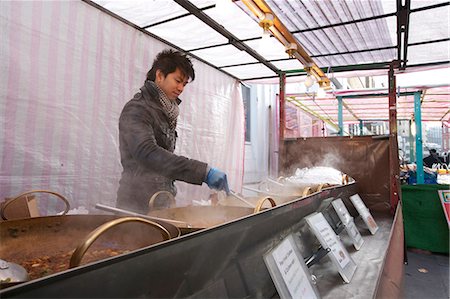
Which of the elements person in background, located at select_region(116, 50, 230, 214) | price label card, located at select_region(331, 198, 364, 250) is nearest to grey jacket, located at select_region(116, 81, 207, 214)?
person in background, located at select_region(116, 50, 230, 214)

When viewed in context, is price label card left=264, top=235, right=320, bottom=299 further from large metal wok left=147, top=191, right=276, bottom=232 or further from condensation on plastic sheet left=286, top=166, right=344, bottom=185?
condensation on plastic sheet left=286, top=166, right=344, bottom=185

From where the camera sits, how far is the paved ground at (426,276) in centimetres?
347

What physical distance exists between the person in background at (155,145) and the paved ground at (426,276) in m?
3.10

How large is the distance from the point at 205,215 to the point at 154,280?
1.08 meters

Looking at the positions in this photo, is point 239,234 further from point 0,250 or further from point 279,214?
point 0,250

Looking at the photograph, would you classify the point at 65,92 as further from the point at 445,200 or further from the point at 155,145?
the point at 445,200

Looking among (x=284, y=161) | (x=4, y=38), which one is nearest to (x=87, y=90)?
(x=4, y=38)

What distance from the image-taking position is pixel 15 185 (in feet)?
7.49

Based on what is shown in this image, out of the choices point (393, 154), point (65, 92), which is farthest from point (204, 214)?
point (393, 154)

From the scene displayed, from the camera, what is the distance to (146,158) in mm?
2111

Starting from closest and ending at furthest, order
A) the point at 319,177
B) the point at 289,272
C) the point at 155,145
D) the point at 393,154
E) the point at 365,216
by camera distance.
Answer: the point at 289,272 < the point at 155,145 < the point at 365,216 < the point at 319,177 < the point at 393,154

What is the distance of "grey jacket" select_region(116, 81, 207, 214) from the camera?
2.10 metres

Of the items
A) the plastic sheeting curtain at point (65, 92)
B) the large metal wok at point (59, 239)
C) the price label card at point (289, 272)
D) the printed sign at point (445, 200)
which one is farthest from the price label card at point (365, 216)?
the printed sign at point (445, 200)

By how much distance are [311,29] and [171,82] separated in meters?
1.82
